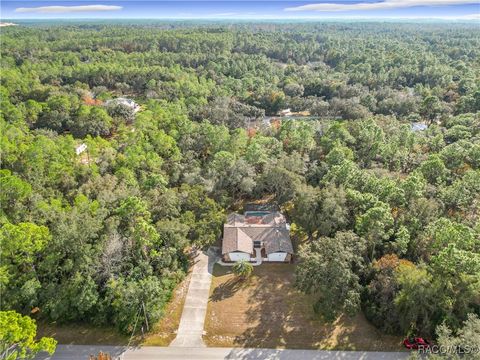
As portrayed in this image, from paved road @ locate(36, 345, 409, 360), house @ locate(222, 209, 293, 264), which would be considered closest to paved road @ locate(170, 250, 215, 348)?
paved road @ locate(36, 345, 409, 360)

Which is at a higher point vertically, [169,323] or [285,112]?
[285,112]

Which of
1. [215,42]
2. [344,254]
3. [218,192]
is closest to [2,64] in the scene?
[215,42]

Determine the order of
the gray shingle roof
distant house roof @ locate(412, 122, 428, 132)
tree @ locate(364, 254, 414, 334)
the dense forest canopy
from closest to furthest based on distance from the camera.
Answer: the dense forest canopy, tree @ locate(364, 254, 414, 334), the gray shingle roof, distant house roof @ locate(412, 122, 428, 132)

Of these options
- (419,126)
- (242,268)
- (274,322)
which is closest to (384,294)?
(274,322)

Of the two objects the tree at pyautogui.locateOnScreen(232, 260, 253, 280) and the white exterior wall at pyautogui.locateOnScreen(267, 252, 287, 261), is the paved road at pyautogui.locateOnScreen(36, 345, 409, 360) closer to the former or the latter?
the tree at pyautogui.locateOnScreen(232, 260, 253, 280)

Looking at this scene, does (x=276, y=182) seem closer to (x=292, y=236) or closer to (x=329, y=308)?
(x=292, y=236)

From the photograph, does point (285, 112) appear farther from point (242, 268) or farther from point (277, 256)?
point (242, 268)
